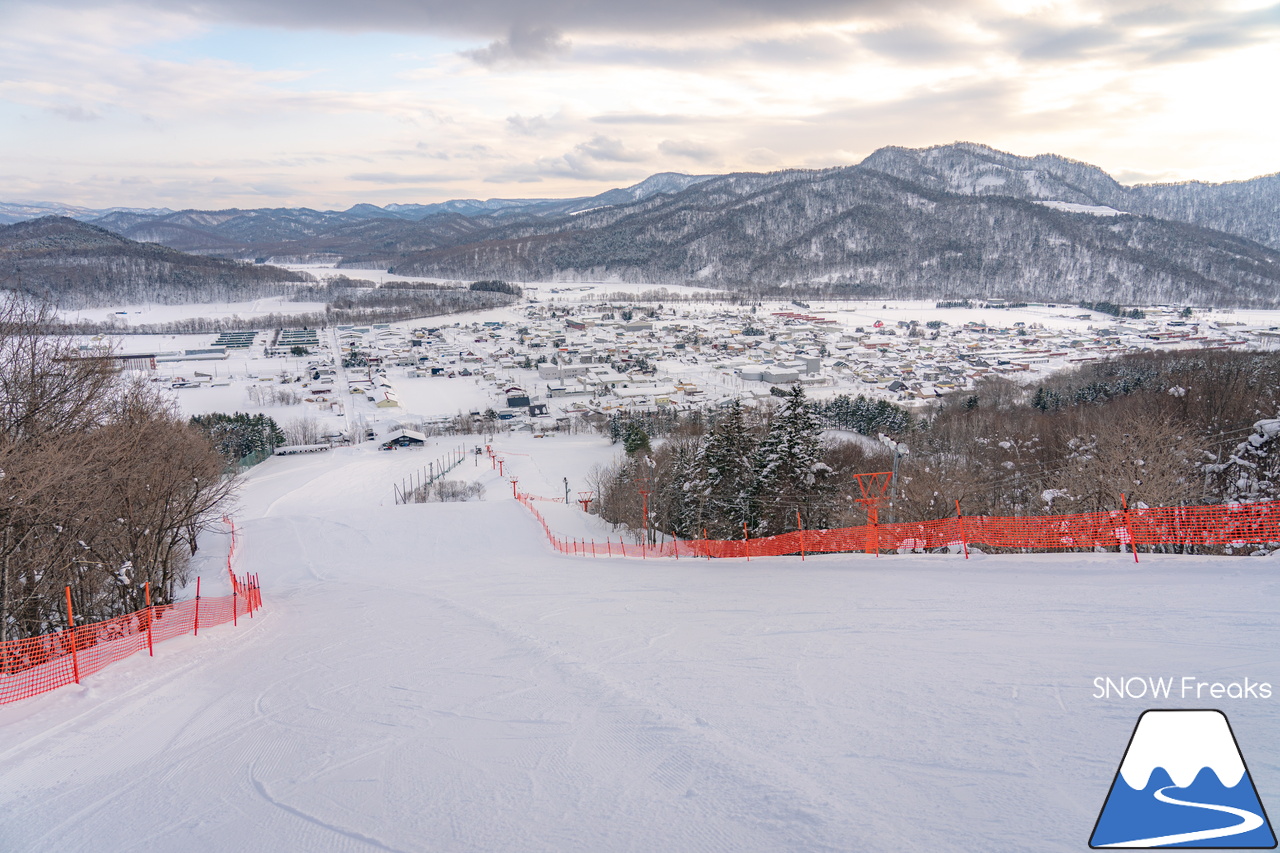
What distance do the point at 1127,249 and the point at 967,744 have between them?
683 feet

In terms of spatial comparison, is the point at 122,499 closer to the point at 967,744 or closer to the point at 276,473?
the point at 967,744

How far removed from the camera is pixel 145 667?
7.62m

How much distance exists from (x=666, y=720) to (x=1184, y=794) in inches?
131

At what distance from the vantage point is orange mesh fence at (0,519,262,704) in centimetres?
684

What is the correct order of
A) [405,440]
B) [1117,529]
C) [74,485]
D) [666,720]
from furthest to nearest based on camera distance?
[405,440] < [1117,529] < [74,485] < [666,720]

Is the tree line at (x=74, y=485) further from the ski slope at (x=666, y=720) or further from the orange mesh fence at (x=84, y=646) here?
the ski slope at (x=666, y=720)

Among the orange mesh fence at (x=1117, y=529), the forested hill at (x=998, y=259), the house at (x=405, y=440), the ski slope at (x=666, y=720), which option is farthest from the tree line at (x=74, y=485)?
the forested hill at (x=998, y=259)

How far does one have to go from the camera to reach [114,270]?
14062 centimetres

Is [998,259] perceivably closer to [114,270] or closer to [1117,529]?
[1117,529]

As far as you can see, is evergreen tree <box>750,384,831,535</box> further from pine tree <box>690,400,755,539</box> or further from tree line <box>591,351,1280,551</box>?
pine tree <box>690,400,755,539</box>

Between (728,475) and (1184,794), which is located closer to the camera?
(1184,794)

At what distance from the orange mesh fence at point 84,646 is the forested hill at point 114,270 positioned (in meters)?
149

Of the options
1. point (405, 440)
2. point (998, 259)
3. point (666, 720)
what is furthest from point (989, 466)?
point (998, 259)

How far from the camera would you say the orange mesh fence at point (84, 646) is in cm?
684
